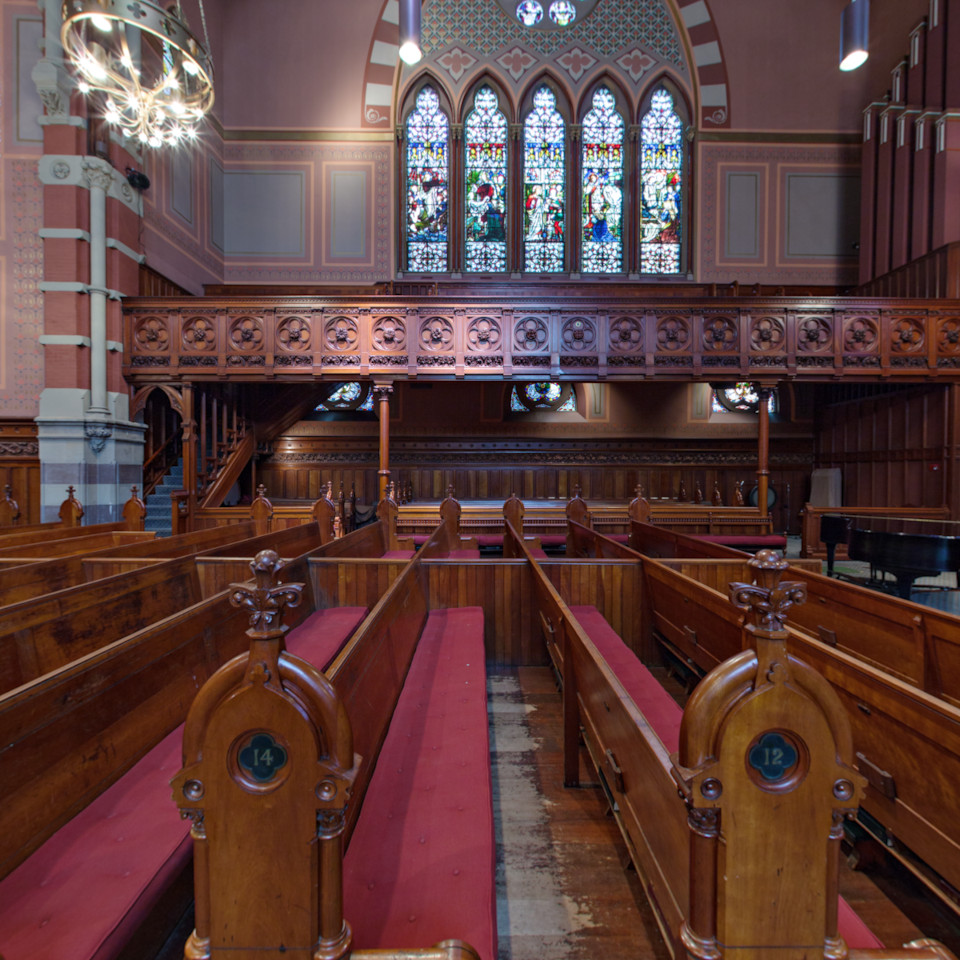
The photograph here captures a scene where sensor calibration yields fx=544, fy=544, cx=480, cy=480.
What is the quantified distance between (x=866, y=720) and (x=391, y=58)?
14.8 meters

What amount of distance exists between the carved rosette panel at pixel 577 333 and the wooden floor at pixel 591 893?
25.5ft

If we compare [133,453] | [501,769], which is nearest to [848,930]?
[501,769]

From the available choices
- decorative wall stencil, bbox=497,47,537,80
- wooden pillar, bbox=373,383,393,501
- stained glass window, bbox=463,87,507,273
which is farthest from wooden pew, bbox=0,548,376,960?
decorative wall stencil, bbox=497,47,537,80

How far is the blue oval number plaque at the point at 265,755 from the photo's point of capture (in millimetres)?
1136

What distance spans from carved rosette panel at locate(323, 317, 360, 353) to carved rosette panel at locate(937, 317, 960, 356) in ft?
32.3

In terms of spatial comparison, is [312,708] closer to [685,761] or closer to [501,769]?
[685,761]

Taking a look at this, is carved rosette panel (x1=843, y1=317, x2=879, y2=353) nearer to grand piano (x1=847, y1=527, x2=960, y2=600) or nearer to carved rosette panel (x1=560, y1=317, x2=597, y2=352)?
carved rosette panel (x1=560, y1=317, x2=597, y2=352)

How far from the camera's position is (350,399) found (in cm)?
1299

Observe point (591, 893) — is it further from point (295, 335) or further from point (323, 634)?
point (295, 335)

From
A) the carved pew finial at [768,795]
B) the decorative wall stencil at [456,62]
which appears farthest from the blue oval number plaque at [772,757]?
the decorative wall stencil at [456,62]

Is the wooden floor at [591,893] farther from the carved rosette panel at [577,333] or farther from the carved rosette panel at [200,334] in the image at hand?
the carved rosette panel at [200,334]

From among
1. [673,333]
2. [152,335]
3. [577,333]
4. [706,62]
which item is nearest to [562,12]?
[706,62]

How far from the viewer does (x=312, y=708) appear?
1.13m

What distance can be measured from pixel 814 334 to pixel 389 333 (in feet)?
23.8
